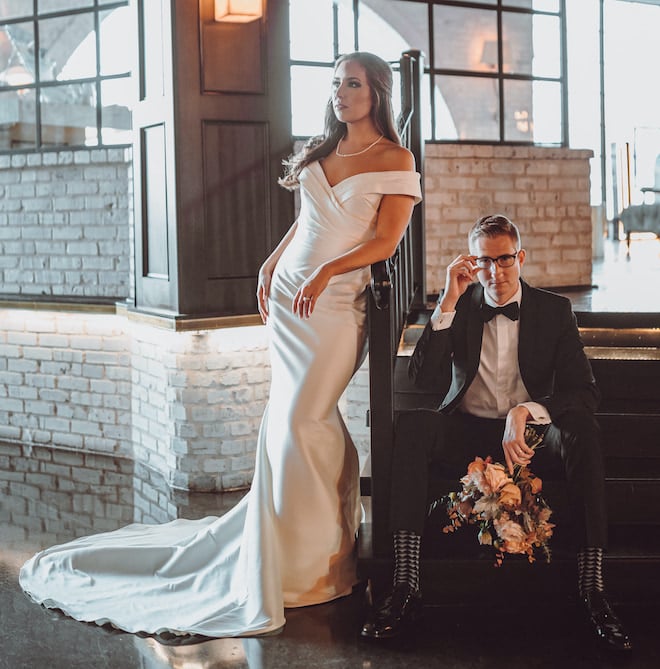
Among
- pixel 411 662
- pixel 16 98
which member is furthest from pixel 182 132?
pixel 411 662

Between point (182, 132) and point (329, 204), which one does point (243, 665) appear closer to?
point (329, 204)

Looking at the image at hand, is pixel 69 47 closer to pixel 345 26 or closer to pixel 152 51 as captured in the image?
pixel 152 51

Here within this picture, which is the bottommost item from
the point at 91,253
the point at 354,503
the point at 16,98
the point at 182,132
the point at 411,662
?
the point at 411,662

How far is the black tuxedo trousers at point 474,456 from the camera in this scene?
3275 millimetres

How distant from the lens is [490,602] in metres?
3.57

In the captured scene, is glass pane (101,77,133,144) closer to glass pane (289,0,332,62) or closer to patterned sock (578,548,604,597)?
glass pane (289,0,332,62)

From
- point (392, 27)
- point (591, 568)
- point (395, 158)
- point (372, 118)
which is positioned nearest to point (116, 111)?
point (392, 27)

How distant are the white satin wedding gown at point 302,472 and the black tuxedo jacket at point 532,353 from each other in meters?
0.28

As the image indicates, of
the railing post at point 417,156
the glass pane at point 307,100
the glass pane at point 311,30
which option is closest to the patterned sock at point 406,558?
the railing post at point 417,156

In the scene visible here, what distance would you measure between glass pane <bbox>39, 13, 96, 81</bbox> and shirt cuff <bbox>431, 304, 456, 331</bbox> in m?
3.83

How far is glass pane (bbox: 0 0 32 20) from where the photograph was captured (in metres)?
6.73

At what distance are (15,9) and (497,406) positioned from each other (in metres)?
4.75

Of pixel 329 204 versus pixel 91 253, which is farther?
pixel 91 253

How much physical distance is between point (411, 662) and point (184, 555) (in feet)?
3.46
